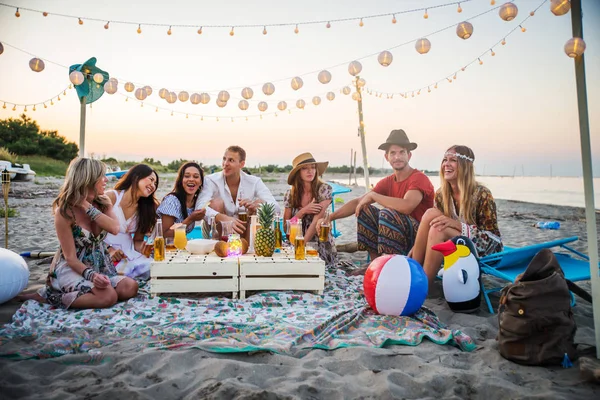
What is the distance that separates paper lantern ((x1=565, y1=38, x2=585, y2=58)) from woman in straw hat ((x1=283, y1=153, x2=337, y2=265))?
8.98 ft

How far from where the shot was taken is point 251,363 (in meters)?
2.22

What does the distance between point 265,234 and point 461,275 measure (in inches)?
65.0

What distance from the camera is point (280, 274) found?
3.46 meters

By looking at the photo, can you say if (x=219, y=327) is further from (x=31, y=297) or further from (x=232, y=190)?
(x=232, y=190)

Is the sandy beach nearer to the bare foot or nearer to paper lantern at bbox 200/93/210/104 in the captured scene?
the bare foot

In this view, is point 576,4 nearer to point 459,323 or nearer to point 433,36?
point 459,323

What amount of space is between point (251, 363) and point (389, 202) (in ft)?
8.19

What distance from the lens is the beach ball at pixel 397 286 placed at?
2.94 m

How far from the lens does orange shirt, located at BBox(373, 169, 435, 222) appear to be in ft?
14.0

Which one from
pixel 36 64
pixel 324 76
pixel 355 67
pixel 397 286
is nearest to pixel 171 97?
pixel 36 64

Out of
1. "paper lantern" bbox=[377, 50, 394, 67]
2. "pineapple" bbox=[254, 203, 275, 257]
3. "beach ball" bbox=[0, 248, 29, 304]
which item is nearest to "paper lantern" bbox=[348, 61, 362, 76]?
"paper lantern" bbox=[377, 50, 394, 67]

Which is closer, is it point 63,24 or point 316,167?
point 316,167

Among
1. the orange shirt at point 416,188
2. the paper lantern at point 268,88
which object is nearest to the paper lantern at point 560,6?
the orange shirt at point 416,188

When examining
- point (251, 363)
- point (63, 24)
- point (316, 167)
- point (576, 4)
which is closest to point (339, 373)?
point (251, 363)
